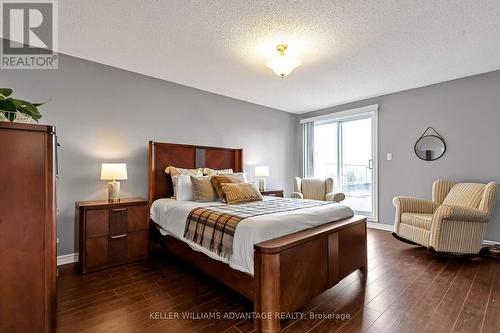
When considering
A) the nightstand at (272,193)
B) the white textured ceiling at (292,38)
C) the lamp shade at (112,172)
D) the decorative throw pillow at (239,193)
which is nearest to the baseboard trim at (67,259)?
the lamp shade at (112,172)

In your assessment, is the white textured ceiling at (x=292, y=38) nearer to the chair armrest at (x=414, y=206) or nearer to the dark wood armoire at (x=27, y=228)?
the dark wood armoire at (x=27, y=228)

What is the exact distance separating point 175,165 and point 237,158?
46.4 inches

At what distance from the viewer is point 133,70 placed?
3.39 metres

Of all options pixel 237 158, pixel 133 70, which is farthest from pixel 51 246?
pixel 237 158

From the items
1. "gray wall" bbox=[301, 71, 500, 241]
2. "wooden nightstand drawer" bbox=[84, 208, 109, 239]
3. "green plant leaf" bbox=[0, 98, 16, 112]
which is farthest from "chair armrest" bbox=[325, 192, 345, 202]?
"green plant leaf" bbox=[0, 98, 16, 112]

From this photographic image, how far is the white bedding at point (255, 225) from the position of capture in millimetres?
1790

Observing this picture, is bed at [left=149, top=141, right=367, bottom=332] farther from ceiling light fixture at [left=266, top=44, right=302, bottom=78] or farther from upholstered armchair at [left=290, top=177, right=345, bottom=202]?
upholstered armchair at [left=290, top=177, right=345, bottom=202]

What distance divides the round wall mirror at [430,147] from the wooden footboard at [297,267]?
261 cm

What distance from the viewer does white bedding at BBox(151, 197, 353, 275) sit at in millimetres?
1790

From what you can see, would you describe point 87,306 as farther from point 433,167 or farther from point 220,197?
point 433,167

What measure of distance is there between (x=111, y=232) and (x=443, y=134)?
490 centimetres

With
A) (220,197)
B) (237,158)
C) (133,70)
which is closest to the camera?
(220,197)

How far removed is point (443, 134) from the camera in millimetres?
3844

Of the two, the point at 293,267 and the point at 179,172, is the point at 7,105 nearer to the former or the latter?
the point at 293,267
